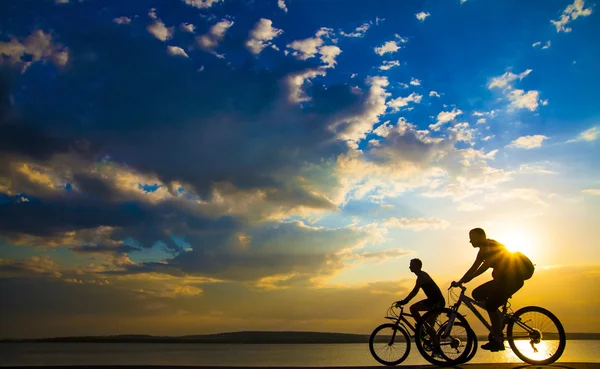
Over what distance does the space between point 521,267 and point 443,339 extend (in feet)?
8.28

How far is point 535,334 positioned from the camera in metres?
9.98

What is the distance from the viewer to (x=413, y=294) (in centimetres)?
1201

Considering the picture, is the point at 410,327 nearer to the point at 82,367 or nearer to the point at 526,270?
the point at 526,270

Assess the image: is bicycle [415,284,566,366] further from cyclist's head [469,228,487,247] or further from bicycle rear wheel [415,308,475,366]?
cyclist's head [469,228,487,247]

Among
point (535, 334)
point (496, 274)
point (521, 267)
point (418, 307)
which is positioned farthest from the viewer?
point (418, 307)

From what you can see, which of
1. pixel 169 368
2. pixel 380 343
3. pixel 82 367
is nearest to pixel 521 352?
pixel 380 343

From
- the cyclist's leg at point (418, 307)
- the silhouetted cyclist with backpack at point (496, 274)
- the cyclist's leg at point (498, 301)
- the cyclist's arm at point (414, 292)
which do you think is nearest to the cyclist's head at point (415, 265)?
the cyclist's arm at point (414, 292)

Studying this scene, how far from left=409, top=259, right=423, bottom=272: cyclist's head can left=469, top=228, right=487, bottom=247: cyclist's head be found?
6.24 feet

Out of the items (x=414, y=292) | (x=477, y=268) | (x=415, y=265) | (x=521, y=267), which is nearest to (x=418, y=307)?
(x=414, y=292)

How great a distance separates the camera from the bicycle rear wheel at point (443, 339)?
1063 centimetres

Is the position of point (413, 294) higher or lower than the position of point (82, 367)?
higher

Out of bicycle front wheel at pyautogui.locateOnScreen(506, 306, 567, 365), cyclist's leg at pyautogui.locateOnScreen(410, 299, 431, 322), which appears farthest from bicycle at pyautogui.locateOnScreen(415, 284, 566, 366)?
cyclist's leg at pyautogui.locateOnScreen(410, 299, 431, 322)

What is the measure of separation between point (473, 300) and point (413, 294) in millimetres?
1769

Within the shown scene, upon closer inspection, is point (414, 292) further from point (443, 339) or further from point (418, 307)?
point (443, 339)
